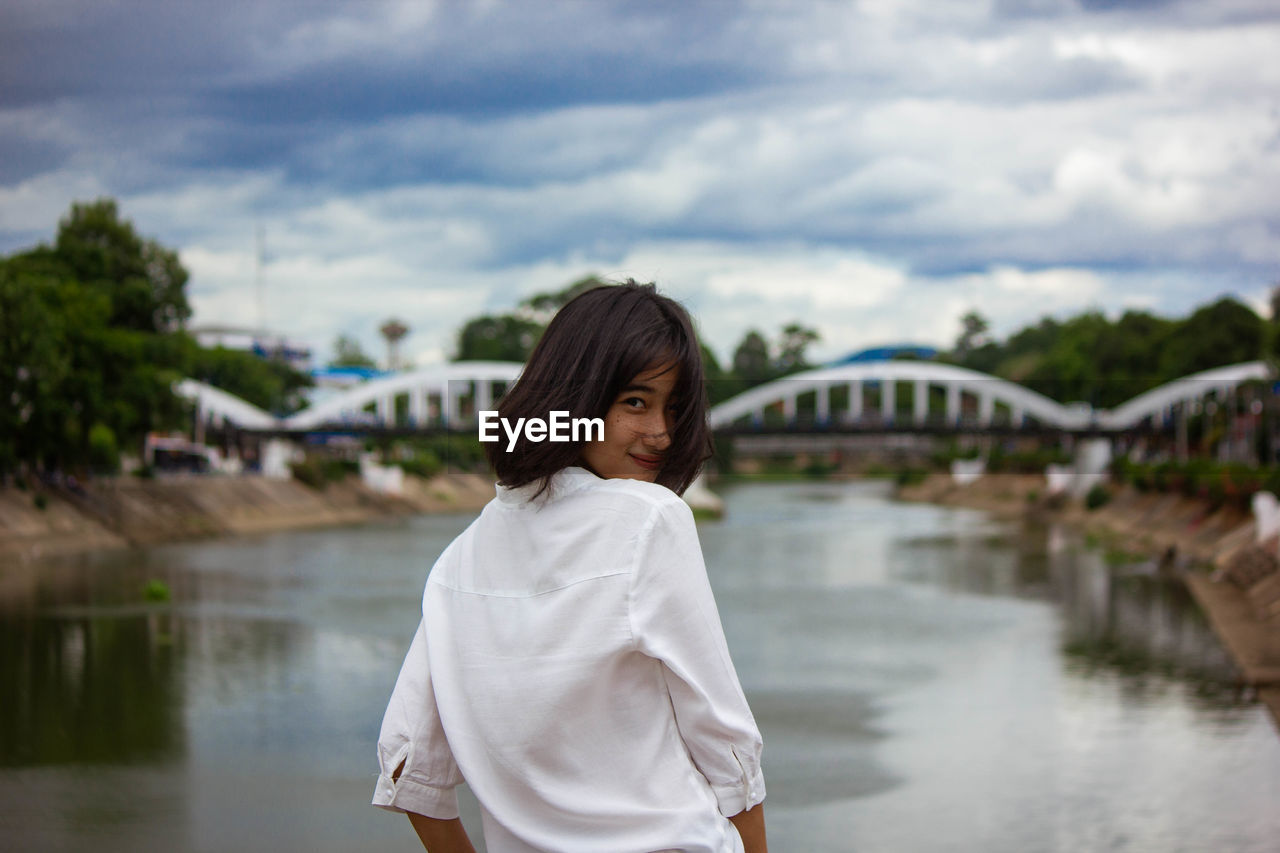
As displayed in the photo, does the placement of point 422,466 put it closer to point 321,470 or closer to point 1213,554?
point 321,470

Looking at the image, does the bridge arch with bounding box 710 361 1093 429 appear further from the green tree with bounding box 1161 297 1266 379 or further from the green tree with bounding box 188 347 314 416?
the green tree with bounding box 188 347 314 416

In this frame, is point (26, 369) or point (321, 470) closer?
point (26, 369)

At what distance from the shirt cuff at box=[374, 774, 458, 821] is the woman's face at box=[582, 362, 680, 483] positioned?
0.34 m

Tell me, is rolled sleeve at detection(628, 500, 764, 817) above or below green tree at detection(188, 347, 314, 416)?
below

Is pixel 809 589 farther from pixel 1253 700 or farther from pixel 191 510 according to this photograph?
pixel 191 510

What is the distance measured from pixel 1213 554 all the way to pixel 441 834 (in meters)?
21.1

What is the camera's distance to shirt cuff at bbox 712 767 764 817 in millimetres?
1065

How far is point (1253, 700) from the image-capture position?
34.3 feet

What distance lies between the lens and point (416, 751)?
120 cm

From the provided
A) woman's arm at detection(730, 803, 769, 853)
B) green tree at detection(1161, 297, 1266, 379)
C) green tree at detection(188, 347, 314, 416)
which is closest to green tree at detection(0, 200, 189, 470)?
green tree at detection(188, 347, 314, 416)

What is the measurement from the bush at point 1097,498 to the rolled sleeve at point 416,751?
34315 millimetres

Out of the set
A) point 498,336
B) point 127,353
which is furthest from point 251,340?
point 127,353

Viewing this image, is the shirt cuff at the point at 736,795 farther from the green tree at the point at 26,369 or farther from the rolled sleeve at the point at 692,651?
the green tree at the point at 26,369

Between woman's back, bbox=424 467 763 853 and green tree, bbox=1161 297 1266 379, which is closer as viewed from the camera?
woman's back, bbox=424 467 763 853
